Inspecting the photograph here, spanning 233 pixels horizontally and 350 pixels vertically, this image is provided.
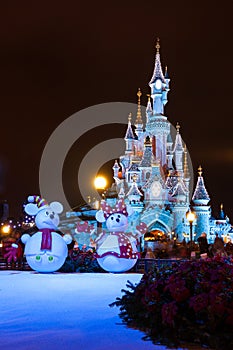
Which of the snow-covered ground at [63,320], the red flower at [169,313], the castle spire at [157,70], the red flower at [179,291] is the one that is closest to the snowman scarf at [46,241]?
the snow-covered ground at [63,320]

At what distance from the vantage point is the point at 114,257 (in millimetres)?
14477

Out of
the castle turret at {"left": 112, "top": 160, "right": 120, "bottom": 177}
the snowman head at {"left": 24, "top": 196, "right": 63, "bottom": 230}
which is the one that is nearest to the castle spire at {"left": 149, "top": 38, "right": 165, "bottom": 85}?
the castle turret at {"left": 112, "top": 160, "right": 120, "bottom": 177}

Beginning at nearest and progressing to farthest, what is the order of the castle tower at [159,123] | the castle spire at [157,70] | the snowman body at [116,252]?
the snowman body at [116,252], the castle tower at [159,123], the castle spire at [157,70]

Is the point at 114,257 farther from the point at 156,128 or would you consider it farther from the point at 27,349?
the point at 156,128

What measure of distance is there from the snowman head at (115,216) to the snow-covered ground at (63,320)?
5405 mm

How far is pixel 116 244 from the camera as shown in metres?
14.7

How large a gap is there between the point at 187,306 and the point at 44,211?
9.93 m

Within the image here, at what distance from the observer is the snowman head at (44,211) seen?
14391 mm

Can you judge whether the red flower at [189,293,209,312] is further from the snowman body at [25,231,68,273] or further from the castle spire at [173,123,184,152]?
the castle spire at [173,123,184,152]

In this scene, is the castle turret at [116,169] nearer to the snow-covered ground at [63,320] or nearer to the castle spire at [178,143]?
the castle spire at [178,143]

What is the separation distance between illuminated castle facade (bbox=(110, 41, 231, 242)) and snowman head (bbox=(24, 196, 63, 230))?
3372 centimetres

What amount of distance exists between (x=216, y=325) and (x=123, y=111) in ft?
217

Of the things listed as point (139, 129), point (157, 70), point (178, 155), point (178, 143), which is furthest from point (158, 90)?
point (178, 155)

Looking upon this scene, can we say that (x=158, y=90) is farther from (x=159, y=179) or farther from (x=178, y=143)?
(x=159, y=179)
